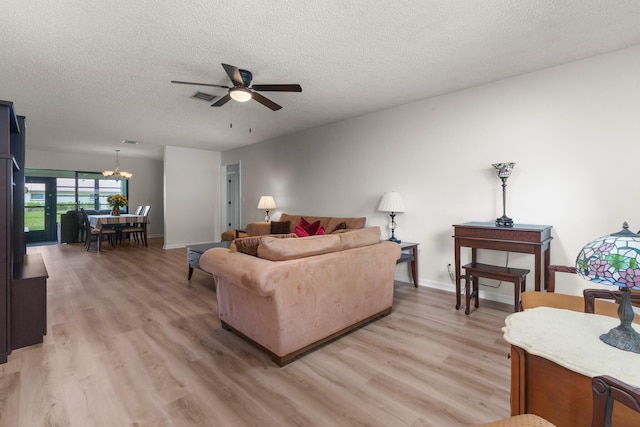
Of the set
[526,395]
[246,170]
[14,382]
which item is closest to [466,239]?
[526,395]

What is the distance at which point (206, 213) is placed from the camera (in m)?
7.89

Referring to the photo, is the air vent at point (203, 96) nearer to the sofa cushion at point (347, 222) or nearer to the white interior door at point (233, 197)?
Result: the sofa cushion at point (347, 222)

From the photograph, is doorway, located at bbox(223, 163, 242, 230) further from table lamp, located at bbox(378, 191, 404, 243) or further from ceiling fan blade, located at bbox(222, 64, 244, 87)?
A: ceiling fan blade, located at bbox(222, 64, 244, 87)

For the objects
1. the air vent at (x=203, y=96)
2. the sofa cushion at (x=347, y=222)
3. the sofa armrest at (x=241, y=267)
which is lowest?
the sofa armrest at (x=241, y=267)

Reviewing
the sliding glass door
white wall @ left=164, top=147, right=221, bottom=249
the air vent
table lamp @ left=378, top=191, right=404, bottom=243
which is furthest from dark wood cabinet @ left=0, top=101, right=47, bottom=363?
the sliding glass door

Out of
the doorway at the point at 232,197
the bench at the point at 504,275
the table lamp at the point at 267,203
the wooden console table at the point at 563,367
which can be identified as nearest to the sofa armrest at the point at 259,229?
the table lamp at the point at 267,203

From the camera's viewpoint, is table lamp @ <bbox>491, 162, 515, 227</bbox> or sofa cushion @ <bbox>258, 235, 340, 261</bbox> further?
table lamp @ <bbox>491, 162, 515, 227</bbox>

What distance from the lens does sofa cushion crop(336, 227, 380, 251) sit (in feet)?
8.21

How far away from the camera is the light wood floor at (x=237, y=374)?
158 cm

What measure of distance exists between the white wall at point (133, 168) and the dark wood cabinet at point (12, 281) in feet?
22.1

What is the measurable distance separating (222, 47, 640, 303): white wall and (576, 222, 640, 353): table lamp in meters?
2.30

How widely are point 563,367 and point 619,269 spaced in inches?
14.7

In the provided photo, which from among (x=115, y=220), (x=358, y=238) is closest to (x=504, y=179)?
(x=358, y=238)

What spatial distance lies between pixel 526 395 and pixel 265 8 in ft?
8.77
